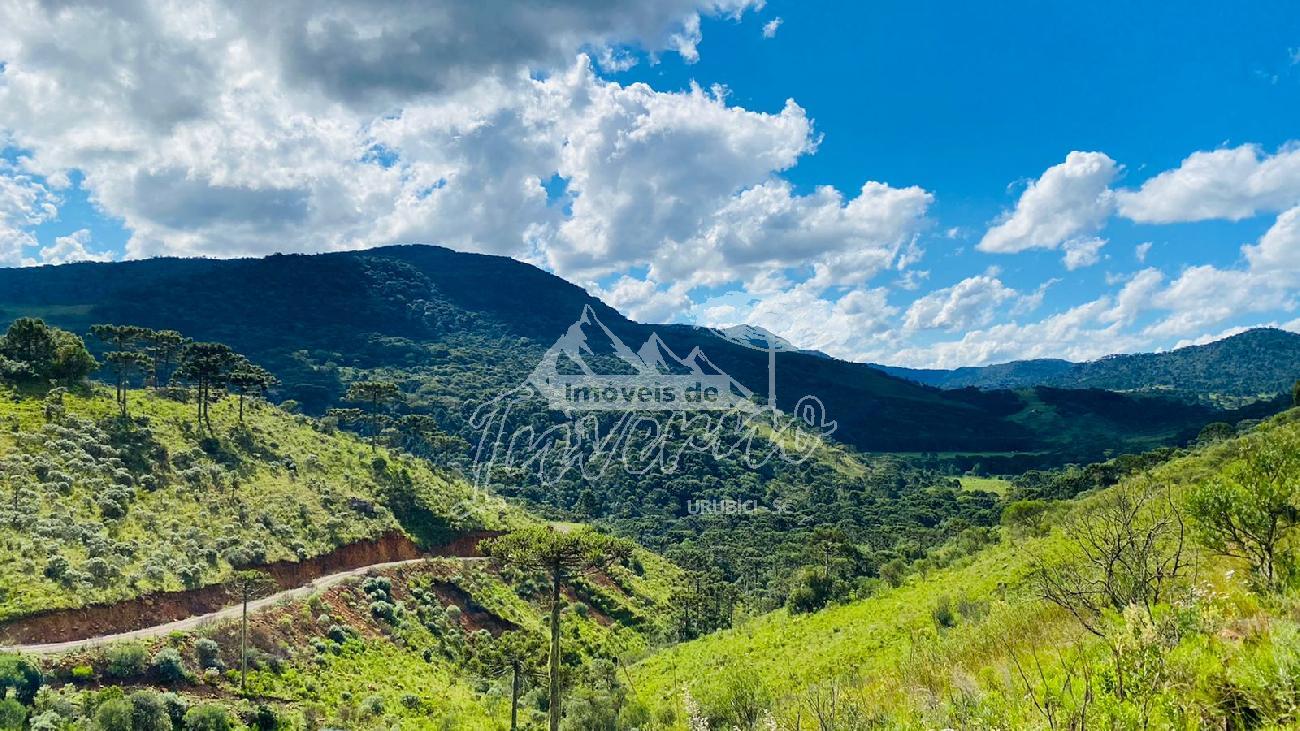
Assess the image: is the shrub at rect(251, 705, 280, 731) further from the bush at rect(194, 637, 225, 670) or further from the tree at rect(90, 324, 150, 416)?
the tree at rect(90, 324, 150, 416)

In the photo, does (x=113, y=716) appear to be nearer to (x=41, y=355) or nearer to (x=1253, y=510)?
(x=1253, y=510)

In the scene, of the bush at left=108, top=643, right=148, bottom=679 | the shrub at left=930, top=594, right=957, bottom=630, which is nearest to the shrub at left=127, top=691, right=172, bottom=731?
the bush at left=108, top=643, right=148, bottom=679

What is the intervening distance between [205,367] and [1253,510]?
61791 mm

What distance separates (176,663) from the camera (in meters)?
27.7

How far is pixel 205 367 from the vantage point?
5094cm

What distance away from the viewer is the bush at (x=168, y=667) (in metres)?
27.3

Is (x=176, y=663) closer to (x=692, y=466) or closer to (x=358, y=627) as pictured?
(x=358, y=627)

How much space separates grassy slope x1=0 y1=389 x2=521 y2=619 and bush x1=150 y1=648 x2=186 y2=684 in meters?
4.66

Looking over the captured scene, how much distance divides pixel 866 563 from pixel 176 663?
219ft

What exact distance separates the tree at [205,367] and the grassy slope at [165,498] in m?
1.53

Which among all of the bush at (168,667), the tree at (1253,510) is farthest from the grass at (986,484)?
the bush at (168,667)

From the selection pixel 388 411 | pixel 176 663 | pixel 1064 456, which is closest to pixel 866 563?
pixel 176 663

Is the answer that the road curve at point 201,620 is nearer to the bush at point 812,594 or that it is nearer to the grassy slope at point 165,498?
the grassy slope at point 165,498

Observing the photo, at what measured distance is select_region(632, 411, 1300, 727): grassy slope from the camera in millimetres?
8266
